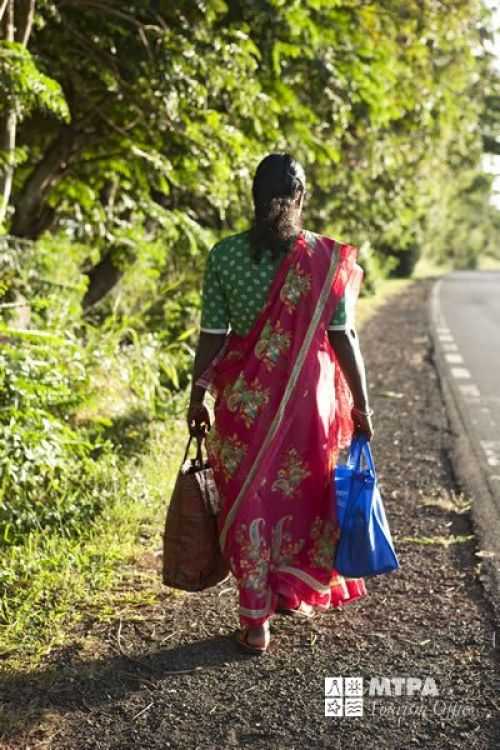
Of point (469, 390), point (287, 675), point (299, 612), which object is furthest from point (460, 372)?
point (287, 675)

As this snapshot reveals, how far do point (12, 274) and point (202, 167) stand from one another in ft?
5.61

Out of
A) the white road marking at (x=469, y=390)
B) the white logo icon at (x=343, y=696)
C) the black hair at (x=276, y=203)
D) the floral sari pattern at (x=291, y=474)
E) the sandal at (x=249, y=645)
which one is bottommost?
the white road marking at (x=469, y=390)

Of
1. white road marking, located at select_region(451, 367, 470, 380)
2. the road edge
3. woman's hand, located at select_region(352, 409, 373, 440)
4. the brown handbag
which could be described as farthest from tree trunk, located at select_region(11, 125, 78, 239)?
white road marking, located at select_region(451, 367, 470, 380)

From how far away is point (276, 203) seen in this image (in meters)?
3.56

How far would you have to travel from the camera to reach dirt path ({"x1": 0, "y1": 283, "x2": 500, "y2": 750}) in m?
3.03

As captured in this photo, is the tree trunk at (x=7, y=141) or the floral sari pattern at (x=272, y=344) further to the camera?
the tree trunk at (x=7, y=141)

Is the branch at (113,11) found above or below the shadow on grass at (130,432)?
above

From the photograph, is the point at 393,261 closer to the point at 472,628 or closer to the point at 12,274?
the point at 12,274

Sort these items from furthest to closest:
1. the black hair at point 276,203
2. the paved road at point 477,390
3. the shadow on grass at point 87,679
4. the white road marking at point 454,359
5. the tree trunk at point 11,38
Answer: the white road marking at point 454,359
the tree trunk at point 11,38
the paved road at point 477,390
the black hair at point 276,203
the shadow on grass at point 87,679

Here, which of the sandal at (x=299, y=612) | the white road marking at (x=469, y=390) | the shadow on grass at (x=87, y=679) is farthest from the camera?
the white road marking at (x=469, y=390)

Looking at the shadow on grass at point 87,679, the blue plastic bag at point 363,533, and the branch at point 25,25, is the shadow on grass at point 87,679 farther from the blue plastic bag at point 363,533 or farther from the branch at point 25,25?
the branch at point 25,25

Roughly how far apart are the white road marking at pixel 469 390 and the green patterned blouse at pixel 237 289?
5.53m

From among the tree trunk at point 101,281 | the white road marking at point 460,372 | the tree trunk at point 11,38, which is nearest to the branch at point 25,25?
the tree trunk at point 11,38

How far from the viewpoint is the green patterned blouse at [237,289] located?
362 centimetres
